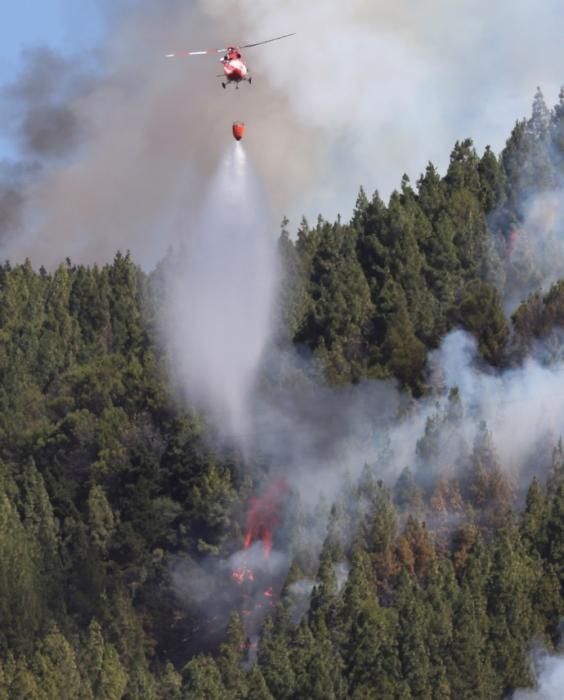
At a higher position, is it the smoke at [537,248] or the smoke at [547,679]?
the smoke at [537,248]

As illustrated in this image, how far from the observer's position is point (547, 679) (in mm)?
104250

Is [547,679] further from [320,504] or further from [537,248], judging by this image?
[537,248]

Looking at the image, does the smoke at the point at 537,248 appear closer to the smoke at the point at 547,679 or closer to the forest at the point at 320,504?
the forest at the point at 320,504

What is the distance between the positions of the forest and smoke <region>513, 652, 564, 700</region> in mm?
412

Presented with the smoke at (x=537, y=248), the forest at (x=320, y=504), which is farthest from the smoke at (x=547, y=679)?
the smoke at (x=537, y=248)

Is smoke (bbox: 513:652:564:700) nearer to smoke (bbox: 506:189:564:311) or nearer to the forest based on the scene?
the forest

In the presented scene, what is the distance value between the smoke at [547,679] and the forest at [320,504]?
1.35ft

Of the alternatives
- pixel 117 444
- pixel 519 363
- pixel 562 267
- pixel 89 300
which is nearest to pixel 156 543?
pixel 117 444

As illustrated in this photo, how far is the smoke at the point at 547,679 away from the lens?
103m

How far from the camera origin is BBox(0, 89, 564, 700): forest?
340 ft

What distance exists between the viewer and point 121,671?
360ft

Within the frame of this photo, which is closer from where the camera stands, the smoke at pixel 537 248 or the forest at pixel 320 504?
the forest at pixel 320 504

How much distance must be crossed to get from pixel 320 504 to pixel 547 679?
18.8 metres

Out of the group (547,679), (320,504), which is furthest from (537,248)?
(547,679)
